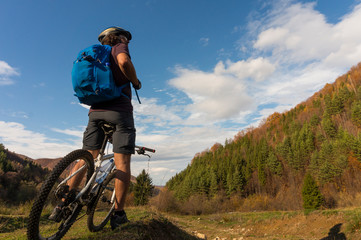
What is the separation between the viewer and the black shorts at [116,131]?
213 centimetres

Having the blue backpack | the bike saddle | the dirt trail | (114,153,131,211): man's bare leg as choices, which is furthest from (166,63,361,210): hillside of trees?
the blue backpack

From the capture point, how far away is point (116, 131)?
2164 mm

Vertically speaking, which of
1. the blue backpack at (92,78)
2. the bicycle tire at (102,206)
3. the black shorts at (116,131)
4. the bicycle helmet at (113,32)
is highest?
the bicycle helmet at (113,32)

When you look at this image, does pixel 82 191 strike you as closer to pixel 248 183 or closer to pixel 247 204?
pixel 247 204

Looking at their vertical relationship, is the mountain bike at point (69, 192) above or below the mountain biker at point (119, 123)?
below

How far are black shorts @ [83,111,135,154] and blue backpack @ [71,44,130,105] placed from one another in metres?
0.20

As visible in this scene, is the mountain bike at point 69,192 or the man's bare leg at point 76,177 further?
the man's bare leg at point 76,177

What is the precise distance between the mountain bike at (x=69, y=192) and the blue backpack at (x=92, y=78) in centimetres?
37

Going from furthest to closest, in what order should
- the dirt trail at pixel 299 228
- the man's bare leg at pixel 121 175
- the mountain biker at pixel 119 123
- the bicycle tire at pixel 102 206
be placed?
the dirt trail at pixel 299 228 → the bicycle tire at pixel 102 206 → the man's bare leg at pixel 121 175 → the mountain biker at pixel 119 123

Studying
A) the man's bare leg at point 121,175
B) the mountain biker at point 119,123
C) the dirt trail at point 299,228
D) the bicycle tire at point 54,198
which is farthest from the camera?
the dirt trail at point 299,228

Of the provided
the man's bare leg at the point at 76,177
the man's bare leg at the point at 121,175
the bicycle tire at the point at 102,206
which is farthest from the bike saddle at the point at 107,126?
the bicycle tire at the point at 102,206

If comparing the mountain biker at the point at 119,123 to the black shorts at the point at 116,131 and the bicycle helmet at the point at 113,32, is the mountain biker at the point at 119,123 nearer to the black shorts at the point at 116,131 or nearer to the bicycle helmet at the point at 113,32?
the black shorts at the point at 116,131

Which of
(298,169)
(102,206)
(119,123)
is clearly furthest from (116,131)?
(298,169)

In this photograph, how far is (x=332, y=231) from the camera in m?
14.4
